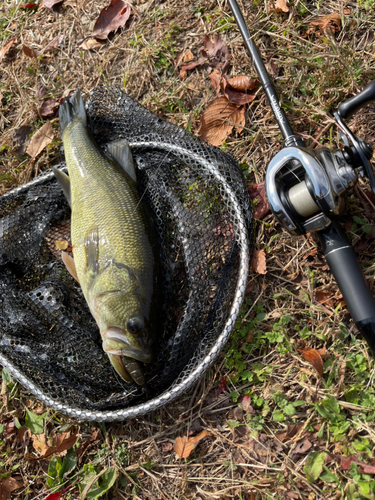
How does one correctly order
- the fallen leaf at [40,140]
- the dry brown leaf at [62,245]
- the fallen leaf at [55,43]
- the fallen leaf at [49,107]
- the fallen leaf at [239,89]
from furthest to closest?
the fallen leaf at [55,43] < the fallen leaf at [49,107] < the fallen leaf at [40,140] < the fallen leaf at [239,89] < the dry brown leaf at [62,245]

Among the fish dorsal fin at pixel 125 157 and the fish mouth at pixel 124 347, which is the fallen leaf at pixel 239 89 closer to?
the fish dorsal fin at pixel 125 157

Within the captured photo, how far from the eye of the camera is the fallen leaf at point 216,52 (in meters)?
3.46

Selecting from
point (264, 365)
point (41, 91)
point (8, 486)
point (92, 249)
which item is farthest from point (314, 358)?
point (41, 91)

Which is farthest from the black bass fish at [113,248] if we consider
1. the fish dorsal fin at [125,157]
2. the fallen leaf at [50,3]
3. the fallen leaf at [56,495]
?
the fallen leaf at [50,3]

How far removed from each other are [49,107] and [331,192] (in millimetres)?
2891

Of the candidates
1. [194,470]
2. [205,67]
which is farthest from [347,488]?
[205,67]

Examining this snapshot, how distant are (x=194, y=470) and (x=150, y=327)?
0.98 meters

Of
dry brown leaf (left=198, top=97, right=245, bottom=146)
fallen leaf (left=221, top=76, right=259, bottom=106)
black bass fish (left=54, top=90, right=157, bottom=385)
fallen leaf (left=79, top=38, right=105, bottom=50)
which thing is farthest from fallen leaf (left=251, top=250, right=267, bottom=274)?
fallen leaf (left=79, top=38, right=105, bottom=50)

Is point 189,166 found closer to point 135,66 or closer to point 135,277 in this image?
point 135,277

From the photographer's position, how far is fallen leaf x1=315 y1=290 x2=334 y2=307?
2689mm

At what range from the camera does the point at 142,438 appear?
275cm

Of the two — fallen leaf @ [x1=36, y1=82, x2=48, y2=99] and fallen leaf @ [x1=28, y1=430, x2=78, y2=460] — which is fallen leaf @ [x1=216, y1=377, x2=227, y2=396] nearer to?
fallen leaf @ [x1=28, y1=430, x2=78, y2=460]

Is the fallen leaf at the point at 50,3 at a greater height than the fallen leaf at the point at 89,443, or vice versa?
the fallen leaf at the point at 50,3

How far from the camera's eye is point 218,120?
10.8 ft
